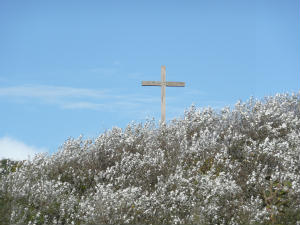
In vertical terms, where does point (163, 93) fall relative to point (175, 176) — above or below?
above

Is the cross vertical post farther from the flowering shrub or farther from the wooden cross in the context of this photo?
the flowering shrub

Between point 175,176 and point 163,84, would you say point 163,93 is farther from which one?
point 175,176

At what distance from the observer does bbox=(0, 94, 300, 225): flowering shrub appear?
7.11 metres

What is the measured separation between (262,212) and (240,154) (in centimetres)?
296

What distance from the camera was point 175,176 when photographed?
8.29m

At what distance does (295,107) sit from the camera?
12719 millimetres

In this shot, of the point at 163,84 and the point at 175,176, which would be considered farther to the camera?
the point at 163,84

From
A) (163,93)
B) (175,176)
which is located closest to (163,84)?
(163,93)

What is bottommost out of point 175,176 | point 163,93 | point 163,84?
point 175,176

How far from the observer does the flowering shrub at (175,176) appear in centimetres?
711

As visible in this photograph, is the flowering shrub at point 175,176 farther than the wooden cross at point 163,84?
No

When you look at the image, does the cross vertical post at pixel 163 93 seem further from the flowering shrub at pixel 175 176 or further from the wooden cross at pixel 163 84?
the flowering shrub at pixel 175 176

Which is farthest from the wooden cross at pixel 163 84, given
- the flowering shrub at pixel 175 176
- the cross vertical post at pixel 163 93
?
the flowering shrub at pixel 175 176

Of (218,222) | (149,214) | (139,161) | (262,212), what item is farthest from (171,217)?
(139,161)
